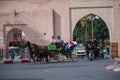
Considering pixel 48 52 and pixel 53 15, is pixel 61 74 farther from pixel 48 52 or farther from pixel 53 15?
pixel 53 15

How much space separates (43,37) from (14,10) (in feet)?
10.8

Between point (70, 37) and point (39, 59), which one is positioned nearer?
point (39, 59)

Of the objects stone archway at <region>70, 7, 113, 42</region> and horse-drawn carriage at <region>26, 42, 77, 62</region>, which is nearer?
horse-drawn carriage at <region>26, 42, 77, 62</region>

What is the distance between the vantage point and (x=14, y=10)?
35781mm

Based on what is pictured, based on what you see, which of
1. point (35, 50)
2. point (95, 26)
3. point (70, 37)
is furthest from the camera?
point (95, 26)

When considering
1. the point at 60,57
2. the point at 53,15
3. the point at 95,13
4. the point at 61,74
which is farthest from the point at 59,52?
the point at 61,74

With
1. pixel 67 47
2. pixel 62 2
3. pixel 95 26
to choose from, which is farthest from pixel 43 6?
pixel 95 26

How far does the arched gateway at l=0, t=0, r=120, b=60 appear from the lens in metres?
35.1

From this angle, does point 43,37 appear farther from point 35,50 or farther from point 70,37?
point 35,50

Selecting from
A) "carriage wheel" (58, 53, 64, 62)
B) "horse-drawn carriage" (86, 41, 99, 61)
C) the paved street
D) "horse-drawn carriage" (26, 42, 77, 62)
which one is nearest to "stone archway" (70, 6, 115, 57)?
"horse-drawn carriage" (86, 41, 99, 61)

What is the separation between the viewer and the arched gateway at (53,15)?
35.1m

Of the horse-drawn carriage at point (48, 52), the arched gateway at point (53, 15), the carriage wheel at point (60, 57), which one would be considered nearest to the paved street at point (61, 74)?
the horse-drawn carriage at point (48, 52)

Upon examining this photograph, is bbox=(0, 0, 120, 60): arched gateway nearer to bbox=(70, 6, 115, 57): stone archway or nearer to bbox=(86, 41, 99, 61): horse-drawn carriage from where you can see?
bbox=(70, 6, 115, 57): stone archway

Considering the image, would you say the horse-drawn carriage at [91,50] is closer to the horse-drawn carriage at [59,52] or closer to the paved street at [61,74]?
the horse-drawn carriage at [59,52]
